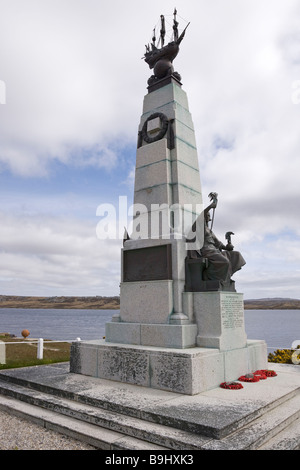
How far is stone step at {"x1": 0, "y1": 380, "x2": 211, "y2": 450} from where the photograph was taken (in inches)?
174

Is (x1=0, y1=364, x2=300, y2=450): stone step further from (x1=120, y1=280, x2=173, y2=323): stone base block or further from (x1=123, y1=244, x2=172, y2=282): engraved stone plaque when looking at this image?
(x1=123, y1=244, x2=172, y2=282): engraved stone plaque

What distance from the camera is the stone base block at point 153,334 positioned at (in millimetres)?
7047

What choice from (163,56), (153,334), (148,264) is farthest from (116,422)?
(163,56)

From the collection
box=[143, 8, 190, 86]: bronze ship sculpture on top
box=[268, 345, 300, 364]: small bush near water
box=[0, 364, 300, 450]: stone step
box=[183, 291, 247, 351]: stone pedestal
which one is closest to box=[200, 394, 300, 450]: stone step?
box=[0, 364, 300, 450]: stone step

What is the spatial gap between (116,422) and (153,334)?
8.49 feet

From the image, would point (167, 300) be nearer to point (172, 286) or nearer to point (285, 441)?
point (172, 286)

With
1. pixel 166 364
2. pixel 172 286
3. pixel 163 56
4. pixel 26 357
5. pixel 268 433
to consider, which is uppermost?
pixel 163 56

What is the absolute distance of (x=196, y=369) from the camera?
6188 mm

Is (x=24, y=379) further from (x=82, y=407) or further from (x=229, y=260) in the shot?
(x=229, y=260)

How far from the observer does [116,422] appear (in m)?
5.00

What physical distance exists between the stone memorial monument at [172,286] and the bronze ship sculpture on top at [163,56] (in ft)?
0.27
